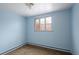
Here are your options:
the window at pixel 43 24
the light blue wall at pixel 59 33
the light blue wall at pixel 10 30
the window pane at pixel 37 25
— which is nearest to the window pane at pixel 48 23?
the window at pixel 43 24

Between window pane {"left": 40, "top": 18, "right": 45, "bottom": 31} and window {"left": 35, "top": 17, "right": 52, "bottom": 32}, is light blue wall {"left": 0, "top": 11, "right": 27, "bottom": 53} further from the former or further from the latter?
window pane {"left": 40, "top": 18, "right": 45, "bottom": 31}

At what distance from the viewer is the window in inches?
139

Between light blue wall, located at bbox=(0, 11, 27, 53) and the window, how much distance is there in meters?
0.92

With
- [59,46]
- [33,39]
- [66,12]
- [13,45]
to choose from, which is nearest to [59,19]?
[66,12]

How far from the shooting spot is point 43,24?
3.79m

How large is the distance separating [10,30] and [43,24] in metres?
1.77

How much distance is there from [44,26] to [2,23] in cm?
208

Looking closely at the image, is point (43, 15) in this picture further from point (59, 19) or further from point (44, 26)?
point (59, 19)

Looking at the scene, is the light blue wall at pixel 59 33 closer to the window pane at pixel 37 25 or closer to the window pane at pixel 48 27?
the window pane at pixel 48 27

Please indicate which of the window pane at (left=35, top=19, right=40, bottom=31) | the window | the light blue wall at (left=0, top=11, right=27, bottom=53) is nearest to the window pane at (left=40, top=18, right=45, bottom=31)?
the window

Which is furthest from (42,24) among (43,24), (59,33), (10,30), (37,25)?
(10,30)
